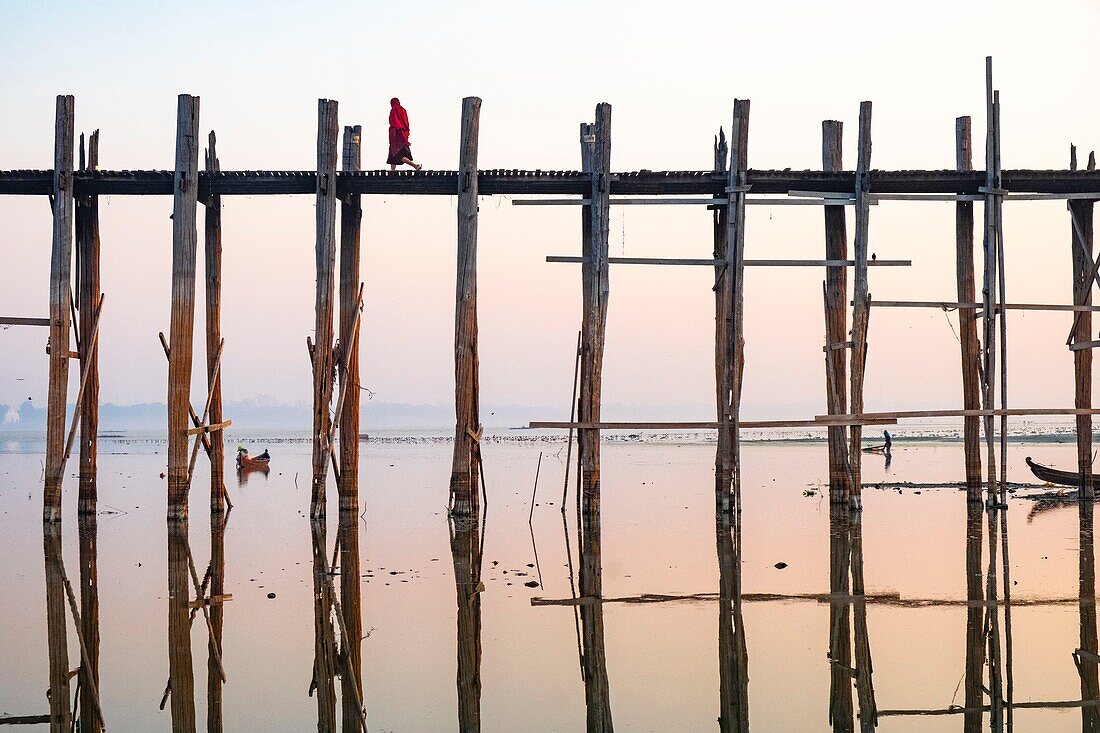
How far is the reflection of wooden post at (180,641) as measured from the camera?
7.94m

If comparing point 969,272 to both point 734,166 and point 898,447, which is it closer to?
point 734,166

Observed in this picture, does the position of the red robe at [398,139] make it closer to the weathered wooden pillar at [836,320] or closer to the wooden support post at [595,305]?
the wooden support post at [595,305]

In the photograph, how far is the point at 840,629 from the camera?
10.1 m

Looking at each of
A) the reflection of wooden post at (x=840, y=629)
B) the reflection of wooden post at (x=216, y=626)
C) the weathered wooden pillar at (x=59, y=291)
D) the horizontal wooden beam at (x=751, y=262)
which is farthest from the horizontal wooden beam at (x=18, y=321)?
the reflection of wooden post at (x=840, y=629)

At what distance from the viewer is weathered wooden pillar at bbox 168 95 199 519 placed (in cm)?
1655

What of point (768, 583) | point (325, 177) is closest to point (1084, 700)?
Answer: point (768, 583)

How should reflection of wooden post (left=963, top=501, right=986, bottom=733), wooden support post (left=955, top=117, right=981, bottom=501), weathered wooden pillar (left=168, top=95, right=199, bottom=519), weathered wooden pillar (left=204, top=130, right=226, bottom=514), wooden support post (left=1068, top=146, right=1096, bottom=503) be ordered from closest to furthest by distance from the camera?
reflection of wooden post (left=963, top=501, right=986, bottom=733) → weathered wooden pillar (left=168, top=95, right=199, bottom=519) → weathered wooden pillar (left=204, top=130, right=226, bottom=514) → wooden support post (left=955, top=117, right=981, bottom=501) → wooden support post (left=1068, top=146, right=1096, bottom=503)

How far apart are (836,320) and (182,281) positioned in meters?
9.54

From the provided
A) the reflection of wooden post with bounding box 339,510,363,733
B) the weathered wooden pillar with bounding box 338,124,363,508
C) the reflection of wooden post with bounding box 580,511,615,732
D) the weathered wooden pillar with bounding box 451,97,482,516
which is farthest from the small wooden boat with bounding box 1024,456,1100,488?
the reflection of wooden post with bounding box 339,510,363,733

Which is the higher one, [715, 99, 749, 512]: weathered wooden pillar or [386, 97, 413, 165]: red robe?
[386, 97, 413, 165]: red robe

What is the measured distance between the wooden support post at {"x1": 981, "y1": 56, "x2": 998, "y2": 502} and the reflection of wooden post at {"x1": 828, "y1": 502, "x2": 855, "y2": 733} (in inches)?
109

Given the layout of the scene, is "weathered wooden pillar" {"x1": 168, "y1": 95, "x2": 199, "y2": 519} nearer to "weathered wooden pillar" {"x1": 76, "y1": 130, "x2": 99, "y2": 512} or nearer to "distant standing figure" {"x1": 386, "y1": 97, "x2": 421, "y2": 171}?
"weathered wooden pillar" {"x1": 76, "y1": 130, "x2": 99, "y2": 512}

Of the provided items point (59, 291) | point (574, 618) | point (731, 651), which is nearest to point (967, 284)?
point (574, 618)

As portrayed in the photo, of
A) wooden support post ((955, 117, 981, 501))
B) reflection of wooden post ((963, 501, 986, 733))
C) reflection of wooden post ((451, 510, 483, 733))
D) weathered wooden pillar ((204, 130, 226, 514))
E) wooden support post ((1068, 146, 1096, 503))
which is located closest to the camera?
reflection of wooden post ((963, 501, 986, 733))
